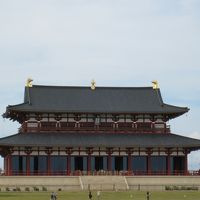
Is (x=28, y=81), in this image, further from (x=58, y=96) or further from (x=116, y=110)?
A: (x=116, y=110)

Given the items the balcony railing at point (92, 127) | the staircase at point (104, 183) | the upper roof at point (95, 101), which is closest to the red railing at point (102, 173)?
the staircase at point (104, 183)

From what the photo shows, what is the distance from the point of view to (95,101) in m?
106

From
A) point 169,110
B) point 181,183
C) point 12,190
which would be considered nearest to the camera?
point 12,190

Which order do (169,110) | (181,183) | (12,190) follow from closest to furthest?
(12,190) < (181,183) < (169,110)

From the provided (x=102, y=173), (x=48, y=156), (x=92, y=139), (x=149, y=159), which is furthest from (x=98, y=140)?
(x=149, y=159)

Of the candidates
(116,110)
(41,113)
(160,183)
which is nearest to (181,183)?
(160,183)

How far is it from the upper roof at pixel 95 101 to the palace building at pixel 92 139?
15 centimetres

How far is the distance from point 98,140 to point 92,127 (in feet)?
12.5

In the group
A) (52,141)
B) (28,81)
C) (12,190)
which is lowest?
(12,190)

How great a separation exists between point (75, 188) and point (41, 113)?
47.4 ft

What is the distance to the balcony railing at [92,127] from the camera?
329 ft

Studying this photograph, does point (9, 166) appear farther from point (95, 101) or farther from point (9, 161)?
point (95, 101)

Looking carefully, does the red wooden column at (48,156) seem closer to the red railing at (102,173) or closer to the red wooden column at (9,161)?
the red railing at (102,173)

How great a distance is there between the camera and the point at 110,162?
98.9m
